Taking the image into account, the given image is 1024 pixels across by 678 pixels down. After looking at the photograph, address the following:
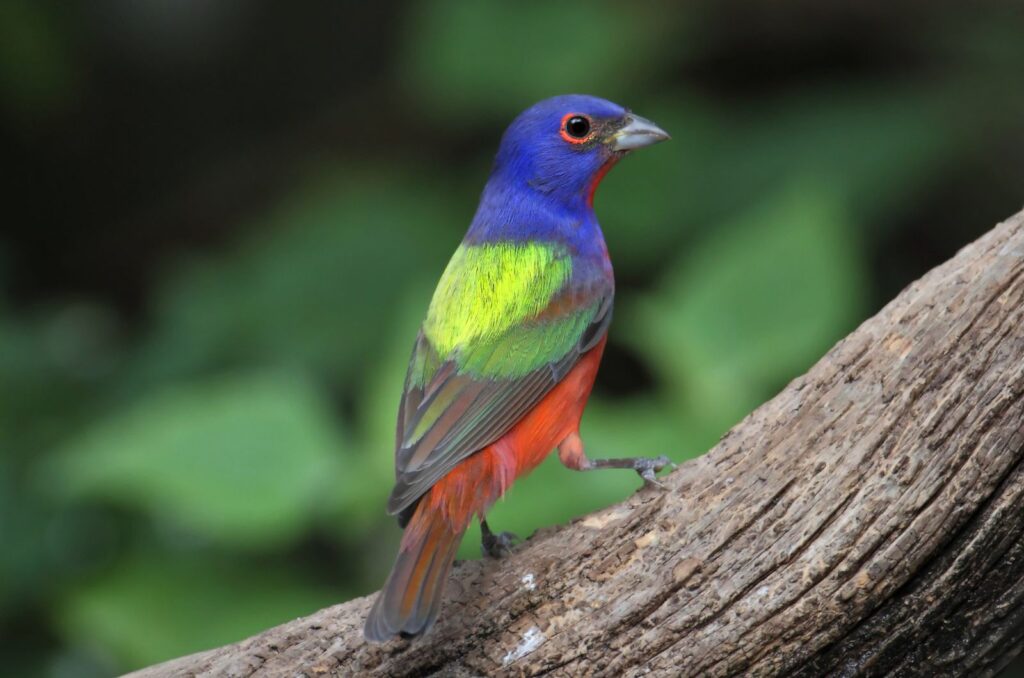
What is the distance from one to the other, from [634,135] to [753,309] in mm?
1287

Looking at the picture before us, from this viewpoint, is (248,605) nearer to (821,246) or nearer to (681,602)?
(681,602)

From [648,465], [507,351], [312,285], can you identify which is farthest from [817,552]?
[312,285]

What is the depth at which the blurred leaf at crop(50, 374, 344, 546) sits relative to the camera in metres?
4.87

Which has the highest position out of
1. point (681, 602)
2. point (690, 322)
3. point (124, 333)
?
point (124, 333)

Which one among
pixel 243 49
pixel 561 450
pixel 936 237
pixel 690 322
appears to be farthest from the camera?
pixel 243 49

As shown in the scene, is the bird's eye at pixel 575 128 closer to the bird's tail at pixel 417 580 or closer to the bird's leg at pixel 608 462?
the bird's leg at pixel 608 462

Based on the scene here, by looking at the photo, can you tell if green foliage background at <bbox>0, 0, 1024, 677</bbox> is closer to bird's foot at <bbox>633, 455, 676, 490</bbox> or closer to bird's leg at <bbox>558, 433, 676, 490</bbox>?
bird's leg at <bbox>558, 433, 676, 490</bbox>

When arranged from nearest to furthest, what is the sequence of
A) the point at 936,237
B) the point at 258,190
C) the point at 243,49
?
1. the point at 936,237
2. the point at 258,190
3. the point at 243,49

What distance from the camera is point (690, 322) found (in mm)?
5375

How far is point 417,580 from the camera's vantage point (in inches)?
135

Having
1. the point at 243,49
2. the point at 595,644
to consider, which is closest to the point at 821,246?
the point at 595,644

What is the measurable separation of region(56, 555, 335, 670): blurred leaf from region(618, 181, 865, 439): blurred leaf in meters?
1.64

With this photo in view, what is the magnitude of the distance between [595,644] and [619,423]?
164cm

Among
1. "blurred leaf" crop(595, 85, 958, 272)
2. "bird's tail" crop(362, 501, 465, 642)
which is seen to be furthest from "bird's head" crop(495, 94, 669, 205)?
"blurred leaf" crop(595, 85, 958, 272)
